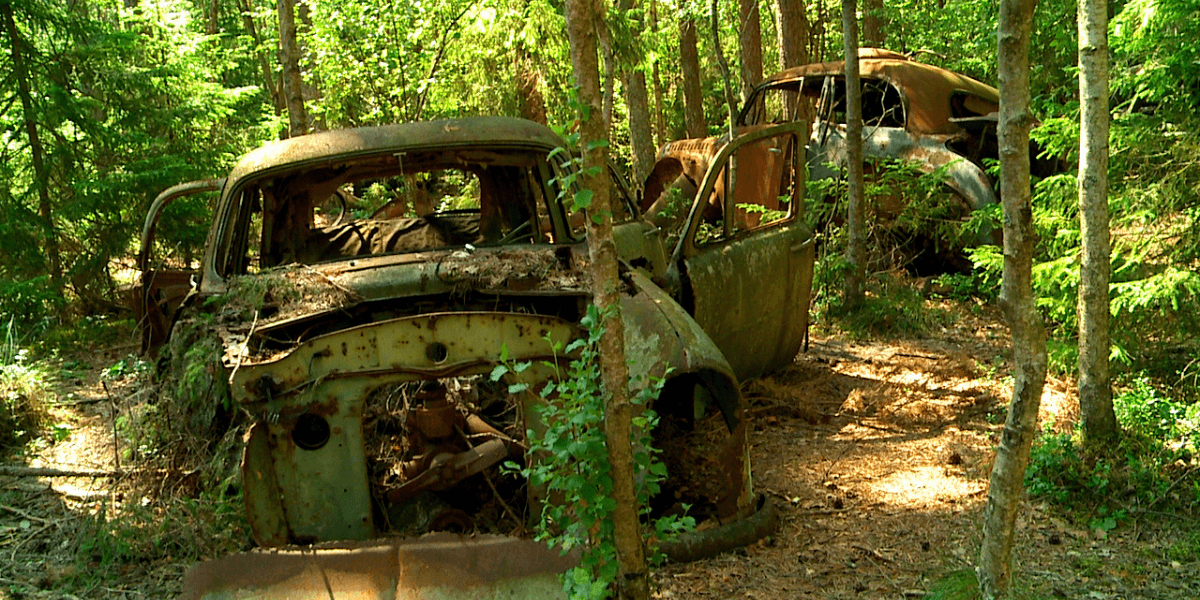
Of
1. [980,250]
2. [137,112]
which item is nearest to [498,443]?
[980,250]

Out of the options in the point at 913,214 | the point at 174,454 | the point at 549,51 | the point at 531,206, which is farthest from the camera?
the point at 549,51

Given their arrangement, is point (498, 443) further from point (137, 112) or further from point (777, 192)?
point (137, 112)

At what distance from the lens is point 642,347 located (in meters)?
4.13

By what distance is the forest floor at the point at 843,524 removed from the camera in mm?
3854

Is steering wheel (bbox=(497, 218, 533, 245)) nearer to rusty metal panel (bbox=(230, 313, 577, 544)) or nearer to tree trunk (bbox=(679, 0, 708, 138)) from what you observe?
rusty metal panel (bbox=(230, 313, 577, 544))

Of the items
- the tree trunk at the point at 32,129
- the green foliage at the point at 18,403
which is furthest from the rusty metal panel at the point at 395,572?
the tree trunk at the point at 32,129

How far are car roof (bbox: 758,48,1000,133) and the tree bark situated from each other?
490 centimetres

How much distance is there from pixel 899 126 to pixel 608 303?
786cm

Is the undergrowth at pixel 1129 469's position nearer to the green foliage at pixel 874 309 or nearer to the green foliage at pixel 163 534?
the green foliage at pixel 874 309

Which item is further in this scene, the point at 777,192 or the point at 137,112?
the point at 137,112

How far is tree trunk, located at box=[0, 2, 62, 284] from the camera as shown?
9.58 meters

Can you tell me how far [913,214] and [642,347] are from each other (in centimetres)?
578

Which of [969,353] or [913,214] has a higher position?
[913,214]

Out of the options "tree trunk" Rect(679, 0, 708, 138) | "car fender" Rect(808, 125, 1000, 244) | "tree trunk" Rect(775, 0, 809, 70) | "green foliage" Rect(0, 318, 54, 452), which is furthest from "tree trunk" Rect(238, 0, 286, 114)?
"green foliage" Rect(0, 318, 54, 452)
